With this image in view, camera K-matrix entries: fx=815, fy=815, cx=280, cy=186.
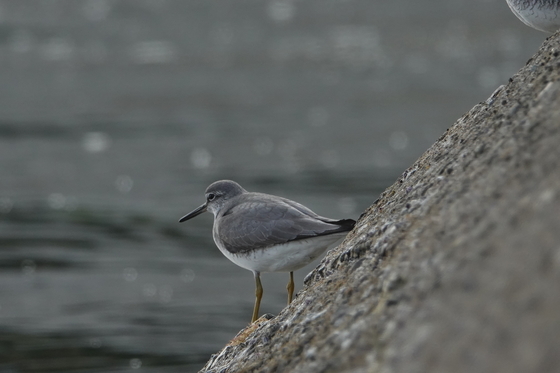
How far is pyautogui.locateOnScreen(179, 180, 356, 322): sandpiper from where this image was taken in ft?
27.0

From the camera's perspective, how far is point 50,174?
89.5 ft

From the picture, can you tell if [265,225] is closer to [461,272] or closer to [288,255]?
[288,255]

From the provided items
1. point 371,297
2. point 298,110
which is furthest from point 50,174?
point 371,297

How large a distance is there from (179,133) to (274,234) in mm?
23093

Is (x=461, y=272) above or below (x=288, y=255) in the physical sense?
below

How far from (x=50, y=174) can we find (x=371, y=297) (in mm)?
24450

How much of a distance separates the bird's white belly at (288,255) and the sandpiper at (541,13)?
106 inches

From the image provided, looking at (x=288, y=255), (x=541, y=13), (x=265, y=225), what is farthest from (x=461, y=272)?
(x=265, y=225)

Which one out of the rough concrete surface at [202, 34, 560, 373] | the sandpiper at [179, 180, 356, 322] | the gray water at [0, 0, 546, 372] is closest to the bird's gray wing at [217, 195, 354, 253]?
the sandpiper at [179, 180, 356, 322]

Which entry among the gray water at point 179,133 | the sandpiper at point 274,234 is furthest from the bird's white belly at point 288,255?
the gray water at point 179,133

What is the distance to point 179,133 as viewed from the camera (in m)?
31.1

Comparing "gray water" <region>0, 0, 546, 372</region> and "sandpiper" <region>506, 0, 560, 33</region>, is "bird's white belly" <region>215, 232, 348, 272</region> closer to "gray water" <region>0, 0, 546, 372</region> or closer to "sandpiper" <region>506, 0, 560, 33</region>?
"sandpiper" <region>506, 0, 560, 33</region>

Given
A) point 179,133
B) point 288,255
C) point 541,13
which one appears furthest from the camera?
point 179,133

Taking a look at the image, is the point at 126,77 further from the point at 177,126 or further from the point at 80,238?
the point at 80,238
